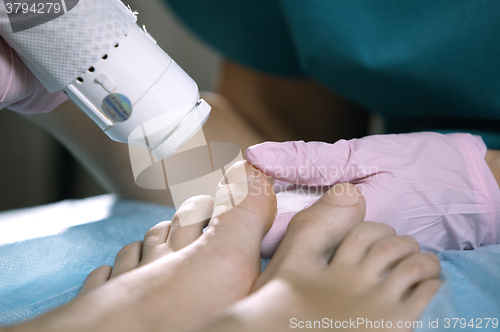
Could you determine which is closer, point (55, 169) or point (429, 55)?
point (429, 55)

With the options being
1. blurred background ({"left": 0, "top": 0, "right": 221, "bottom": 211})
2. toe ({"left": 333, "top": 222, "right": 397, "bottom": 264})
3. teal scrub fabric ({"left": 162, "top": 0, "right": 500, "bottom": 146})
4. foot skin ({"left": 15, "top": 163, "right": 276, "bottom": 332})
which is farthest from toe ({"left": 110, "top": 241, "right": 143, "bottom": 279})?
blurred background ({"left": 0, "top": 0, "right": 221, "bottom": 211})

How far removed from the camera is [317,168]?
1.63 feet

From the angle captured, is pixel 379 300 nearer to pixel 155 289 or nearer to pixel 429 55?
pixel 155 289

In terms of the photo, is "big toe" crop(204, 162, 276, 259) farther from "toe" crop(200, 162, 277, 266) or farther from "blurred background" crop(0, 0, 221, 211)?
"blurred background" crop(0, 0, 221, 211)

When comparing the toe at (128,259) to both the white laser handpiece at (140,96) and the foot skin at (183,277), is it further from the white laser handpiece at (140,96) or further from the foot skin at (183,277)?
the white laser handpiece at (140,96)

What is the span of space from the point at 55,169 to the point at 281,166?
1343mm

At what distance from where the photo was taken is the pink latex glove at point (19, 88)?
0.47 metres

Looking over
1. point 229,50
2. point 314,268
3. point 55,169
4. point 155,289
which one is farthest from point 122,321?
point 55,169

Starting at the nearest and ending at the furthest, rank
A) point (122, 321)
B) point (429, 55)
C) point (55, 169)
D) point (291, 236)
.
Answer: point (122, 321)
point (291, 236)
point (429, 55)
point (55, 169)

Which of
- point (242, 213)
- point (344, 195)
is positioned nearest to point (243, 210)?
point (242, 213)

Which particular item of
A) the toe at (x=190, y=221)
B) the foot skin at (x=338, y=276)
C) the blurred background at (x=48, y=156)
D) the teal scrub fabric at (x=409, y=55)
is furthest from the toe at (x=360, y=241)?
the blurred background at (x=48, y=156)

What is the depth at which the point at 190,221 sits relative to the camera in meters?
0.51

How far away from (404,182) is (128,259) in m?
0.38

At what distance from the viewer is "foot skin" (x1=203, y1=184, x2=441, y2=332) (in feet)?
1.05
